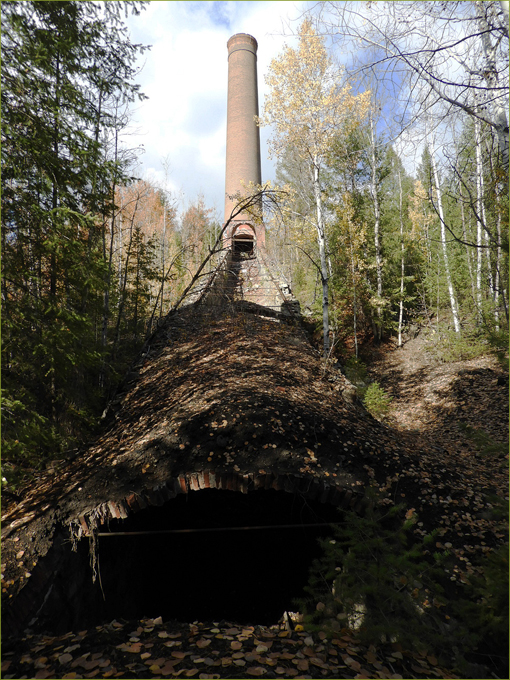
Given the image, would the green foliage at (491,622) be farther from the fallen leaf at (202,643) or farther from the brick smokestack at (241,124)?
the brick smokestack at (241,124)

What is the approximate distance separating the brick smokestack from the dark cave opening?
15.0 metres

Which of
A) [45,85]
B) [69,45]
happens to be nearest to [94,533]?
[45,85]

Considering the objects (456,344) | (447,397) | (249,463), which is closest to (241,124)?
(456,344)

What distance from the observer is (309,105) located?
10.6 meters

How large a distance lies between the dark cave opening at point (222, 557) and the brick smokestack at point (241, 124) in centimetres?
1498

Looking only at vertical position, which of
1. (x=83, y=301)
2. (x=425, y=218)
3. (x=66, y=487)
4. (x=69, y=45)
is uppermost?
(x=425, y=218)

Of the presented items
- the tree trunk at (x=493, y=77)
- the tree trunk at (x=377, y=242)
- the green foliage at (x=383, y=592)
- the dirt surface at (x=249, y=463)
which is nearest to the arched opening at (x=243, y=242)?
the dirt surface at (x=249, y=463)

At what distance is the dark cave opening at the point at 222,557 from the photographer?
17.6 feet

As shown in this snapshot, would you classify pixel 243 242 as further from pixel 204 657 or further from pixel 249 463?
pixel 204 657

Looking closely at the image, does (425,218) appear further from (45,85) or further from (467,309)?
(45,85)

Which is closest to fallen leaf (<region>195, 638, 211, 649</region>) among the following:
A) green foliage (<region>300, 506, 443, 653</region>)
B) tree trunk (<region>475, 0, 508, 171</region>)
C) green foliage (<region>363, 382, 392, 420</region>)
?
green foliage (<region>300, 506, 443, 653</region>)

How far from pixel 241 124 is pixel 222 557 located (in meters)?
19.2

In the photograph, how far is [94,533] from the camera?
13.0 ft

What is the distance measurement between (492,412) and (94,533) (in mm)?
7835
